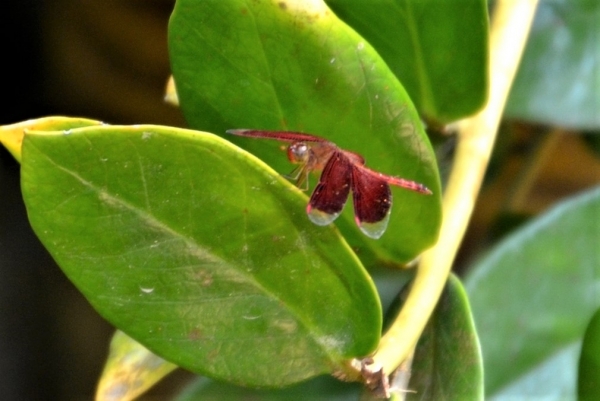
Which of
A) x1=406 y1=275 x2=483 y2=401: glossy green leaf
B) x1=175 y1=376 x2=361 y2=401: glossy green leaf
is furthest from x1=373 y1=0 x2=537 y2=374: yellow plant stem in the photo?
x1=175 y1=376 x2=361 y2=401: glossy green leaf

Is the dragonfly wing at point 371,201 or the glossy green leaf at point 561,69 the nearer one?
the dragonfly wing at point 371,201

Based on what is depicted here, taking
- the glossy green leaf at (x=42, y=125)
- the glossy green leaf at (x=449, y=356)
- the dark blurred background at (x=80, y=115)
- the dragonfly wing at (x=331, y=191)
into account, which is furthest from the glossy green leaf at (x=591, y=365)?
the dark blurred background at (x=80, y=115)

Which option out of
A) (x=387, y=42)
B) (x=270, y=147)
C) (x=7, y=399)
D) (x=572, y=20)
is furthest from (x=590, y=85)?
(x=7, y=399)

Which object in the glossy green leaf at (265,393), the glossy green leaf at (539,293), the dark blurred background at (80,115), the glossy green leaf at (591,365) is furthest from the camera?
the dark blurred background at (80,115)

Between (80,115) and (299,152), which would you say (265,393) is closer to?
(299,152)

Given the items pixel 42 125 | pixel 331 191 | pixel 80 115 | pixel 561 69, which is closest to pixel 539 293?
pixel 561 69

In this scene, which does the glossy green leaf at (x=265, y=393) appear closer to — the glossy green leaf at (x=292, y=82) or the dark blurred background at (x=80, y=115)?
the glossy green leaf at (x=292, y=82)
